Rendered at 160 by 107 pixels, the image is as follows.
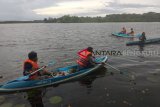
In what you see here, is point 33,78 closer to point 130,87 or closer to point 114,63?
point 130,87

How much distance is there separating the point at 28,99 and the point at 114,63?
36.3 feet

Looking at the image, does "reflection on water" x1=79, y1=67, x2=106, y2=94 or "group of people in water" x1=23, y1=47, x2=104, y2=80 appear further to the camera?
"reflection on water" x1=79, y1=67, x2=106, y2=94

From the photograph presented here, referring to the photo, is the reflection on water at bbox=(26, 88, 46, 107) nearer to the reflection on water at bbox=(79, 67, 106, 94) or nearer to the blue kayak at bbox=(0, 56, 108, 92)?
the blue kayak at bbox=(0, 56, 108, 92)

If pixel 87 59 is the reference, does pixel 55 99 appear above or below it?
below

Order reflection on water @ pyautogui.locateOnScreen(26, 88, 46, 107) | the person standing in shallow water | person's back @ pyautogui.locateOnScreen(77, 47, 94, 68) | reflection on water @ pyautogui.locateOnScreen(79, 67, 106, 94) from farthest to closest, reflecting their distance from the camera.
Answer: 1. person's back @ pyautogui.locateOnScreen(77, 47, 94, 68)
2. reflection on water @ pyautogui.locateOnScreen(79, 67, 106, 94)
3. the person standing in shallow water
4. reflection on water @ pyautogui.locateOnScreen(26, 88, 46, 107)

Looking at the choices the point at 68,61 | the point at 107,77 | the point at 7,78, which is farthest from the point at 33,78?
the point at 68,61

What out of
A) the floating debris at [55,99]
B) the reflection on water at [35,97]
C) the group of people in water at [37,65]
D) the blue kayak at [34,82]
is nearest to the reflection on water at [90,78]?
the blue kayak at [34,82]

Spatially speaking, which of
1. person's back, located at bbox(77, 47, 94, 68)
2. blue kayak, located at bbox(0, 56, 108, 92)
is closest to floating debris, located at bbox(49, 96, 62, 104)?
blue kayak, located at bbox(0, 56, 108, 92)

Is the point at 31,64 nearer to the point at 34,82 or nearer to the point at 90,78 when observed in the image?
the point at 34,82

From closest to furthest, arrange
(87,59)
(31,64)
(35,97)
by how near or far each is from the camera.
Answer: (35,97), (31,64), (87,59)

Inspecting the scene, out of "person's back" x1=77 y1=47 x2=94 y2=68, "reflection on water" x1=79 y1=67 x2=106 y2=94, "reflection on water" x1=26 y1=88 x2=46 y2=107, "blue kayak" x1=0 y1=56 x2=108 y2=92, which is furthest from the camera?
"person's back" x1=77 y1=47 x2=94 y2=68

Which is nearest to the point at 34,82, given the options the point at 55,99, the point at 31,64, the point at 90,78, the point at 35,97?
the point at 35,97

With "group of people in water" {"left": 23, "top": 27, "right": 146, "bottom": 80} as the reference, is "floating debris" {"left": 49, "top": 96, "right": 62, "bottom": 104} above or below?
below

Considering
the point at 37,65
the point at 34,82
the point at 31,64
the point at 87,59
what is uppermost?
the point at 31,64
